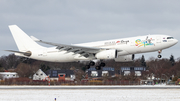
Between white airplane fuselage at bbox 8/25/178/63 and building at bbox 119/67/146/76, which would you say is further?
building at bbox 119/67/146/76

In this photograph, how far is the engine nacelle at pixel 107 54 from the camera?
149 ft

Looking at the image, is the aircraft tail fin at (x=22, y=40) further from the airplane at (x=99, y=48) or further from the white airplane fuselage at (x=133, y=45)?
the white airplane fuselage at (x=133, y=45)

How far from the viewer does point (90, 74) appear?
10756cm

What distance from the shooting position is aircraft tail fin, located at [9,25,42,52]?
5522 cm

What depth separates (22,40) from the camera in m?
55.9

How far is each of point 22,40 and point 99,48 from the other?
17.2 m

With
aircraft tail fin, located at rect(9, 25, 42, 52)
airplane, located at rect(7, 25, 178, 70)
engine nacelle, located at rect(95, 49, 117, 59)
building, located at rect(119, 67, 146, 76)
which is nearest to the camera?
airplane, located at rect(7, 25, 178, 70)

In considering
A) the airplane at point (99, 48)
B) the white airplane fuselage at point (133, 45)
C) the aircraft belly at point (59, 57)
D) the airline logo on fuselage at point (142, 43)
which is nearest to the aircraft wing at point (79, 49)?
the airplane at point (99, 48)

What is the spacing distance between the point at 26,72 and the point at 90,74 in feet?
104

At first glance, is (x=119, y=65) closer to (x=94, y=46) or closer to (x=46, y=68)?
(x=46, y=68)

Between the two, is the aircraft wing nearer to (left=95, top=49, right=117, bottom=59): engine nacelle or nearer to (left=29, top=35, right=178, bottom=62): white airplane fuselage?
(left=95, top=49, right=117, bottom=59): engine nacelle
